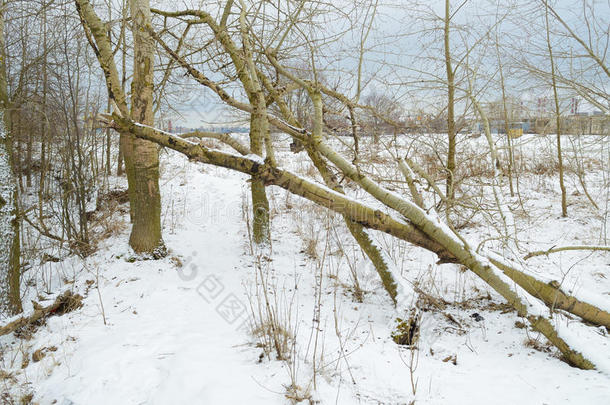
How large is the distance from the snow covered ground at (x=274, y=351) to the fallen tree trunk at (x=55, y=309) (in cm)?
15

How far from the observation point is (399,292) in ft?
11.2

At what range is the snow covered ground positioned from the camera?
2.21 meters

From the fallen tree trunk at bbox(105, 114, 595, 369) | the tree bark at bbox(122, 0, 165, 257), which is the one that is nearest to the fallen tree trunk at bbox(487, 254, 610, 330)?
the fallen tree trunk at bbox(105, 114, 595, 369)

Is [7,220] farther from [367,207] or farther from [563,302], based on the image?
[563,302]

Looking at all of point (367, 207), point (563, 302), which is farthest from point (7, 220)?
point (563, 302)

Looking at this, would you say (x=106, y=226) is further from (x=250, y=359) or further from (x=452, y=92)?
(x=452, y=92)

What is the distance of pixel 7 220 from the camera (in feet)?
13.5

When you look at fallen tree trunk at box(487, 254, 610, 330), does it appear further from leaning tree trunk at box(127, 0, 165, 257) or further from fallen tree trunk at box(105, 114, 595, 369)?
leaning tree trunk at box(127, 0, 165, 257)

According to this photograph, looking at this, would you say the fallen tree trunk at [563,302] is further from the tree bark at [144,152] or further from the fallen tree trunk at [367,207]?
the tree bark at [144,152]

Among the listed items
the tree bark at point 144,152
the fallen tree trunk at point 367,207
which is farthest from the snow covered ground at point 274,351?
the fallen tree trunk at point 367,207

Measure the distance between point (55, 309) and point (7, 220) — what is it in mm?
1332

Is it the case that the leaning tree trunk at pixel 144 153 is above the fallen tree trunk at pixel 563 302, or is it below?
above

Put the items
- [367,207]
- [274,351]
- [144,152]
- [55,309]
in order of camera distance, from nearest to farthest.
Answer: [274,351], [367,207], [55,309], [144,152]

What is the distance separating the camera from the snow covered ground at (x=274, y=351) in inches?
87.2
